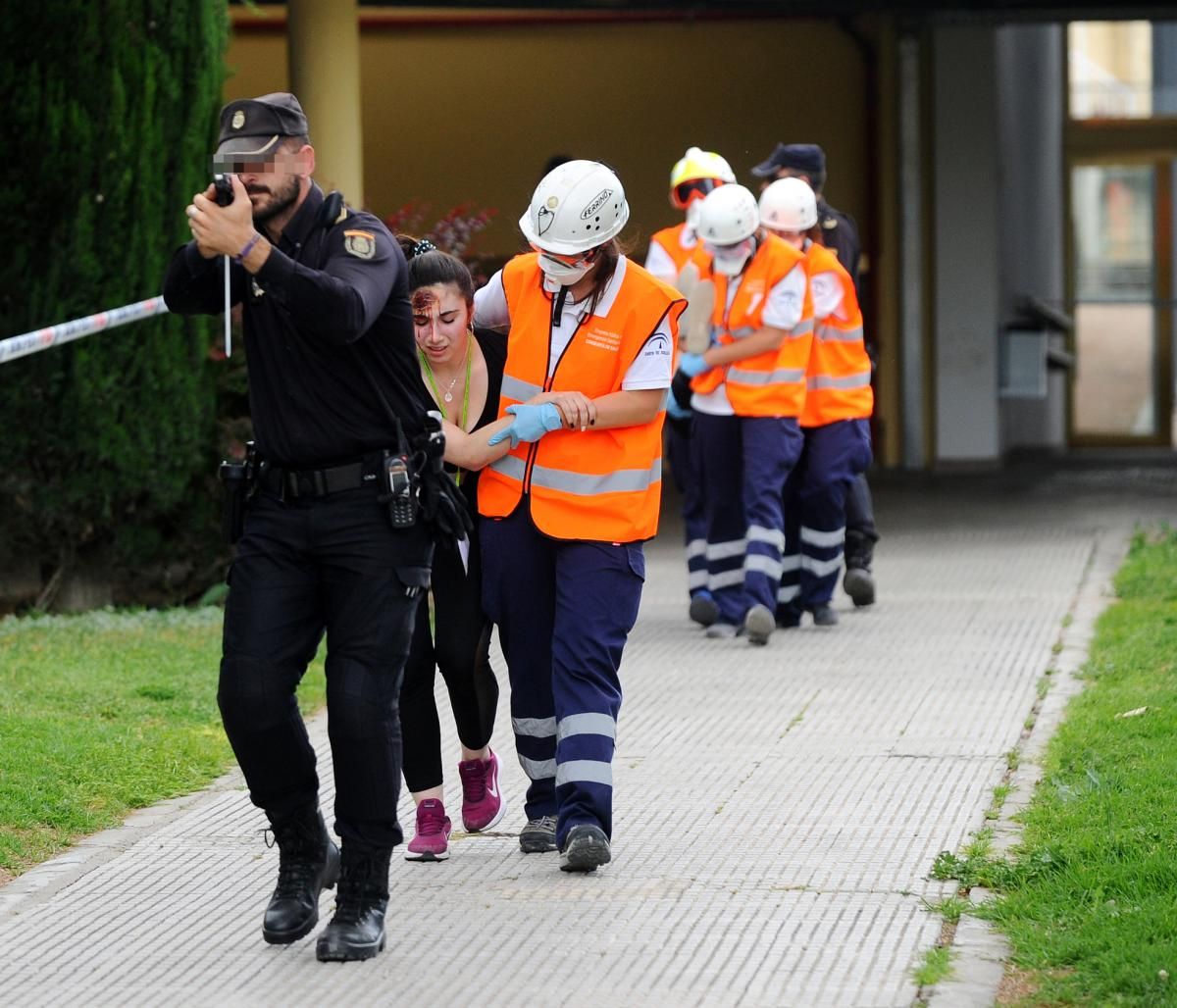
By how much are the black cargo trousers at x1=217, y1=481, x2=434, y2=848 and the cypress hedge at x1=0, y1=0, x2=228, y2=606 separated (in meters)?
5.03

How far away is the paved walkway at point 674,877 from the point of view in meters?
4.57

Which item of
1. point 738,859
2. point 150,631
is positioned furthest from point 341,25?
point 738,859

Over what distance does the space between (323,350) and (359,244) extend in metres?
0.24

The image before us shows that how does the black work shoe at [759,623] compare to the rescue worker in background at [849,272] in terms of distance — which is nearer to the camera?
the black work shoe at [759,623]

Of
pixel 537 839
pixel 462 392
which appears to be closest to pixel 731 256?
pixel 462 392

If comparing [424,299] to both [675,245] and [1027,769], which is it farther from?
[675,245]

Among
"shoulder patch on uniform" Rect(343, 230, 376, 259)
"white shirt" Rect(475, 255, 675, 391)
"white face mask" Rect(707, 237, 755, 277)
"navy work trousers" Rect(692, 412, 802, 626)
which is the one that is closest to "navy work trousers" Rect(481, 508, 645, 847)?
"white shirt" Rect(475, 255, 675, 391)

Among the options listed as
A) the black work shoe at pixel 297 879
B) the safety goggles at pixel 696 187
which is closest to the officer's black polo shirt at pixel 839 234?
the safety goggles at pixel 696 187

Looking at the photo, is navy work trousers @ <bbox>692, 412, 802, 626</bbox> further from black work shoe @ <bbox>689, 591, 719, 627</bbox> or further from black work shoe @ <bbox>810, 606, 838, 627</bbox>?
black work shoe @ <bbox>810, 606, 838, 627</bbox>

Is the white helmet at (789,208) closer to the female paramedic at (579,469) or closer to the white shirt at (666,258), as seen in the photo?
the white shirt at (666,258)

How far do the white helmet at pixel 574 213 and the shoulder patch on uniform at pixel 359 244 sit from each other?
78 centimetres

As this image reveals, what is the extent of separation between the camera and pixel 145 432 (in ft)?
31.8

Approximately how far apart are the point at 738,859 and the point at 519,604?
0.86 metres

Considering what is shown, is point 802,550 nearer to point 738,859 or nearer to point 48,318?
point 48,318
